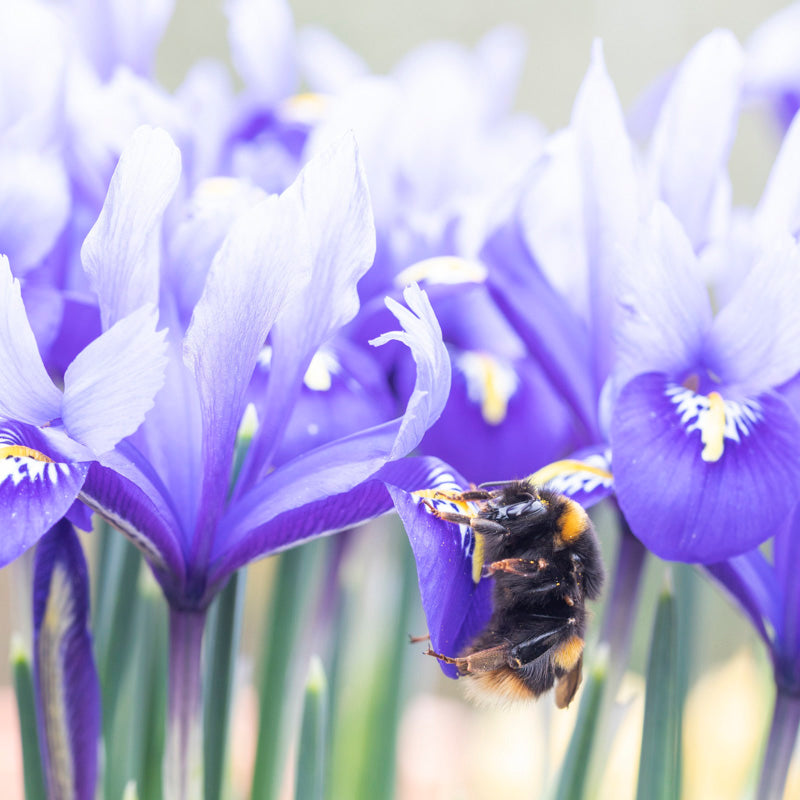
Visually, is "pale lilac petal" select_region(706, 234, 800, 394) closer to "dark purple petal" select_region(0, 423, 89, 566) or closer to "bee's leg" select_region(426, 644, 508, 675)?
"bee's leg" select_region(426, 644, 508, 675)

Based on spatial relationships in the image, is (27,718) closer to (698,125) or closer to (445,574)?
(445,574)

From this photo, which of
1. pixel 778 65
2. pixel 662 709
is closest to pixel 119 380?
pixel 662 709

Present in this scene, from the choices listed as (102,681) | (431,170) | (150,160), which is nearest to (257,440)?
(150,160)

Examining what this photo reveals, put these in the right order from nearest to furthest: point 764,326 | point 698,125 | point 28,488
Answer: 1. point 28,488
2. point 764,326
3. point 698,125

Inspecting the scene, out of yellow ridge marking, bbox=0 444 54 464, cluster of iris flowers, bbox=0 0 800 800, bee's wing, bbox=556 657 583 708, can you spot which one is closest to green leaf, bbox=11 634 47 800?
cluster of iris flowers, bbox=0 0 800 800

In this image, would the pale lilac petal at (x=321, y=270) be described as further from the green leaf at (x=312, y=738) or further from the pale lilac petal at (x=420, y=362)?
the green leaf at (x=312, y=738)

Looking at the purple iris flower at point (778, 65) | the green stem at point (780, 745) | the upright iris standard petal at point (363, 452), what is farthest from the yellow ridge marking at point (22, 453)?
the purple iris flower at point (778, 65)

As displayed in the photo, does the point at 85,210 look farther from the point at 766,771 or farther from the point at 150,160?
the point at 766,771
